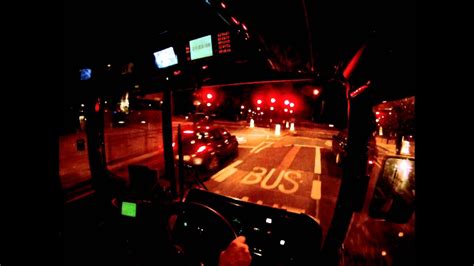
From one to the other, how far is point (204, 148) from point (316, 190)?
4.91 m

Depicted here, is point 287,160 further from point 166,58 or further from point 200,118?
point 166,58

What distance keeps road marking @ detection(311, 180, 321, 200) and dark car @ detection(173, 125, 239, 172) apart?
4.58 meters

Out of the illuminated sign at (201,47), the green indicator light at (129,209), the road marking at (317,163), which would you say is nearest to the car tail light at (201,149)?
the illuminated sign at (201,47)

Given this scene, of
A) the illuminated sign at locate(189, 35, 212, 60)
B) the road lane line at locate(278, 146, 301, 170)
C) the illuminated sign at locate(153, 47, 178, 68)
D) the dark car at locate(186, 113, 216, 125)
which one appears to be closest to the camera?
the illuminated sign at locate(189, 35, 212, 60)

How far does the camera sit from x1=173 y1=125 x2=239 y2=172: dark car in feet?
31.9

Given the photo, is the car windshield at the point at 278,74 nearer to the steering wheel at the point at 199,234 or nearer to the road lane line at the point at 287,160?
the steering wheel at the point at 199,234

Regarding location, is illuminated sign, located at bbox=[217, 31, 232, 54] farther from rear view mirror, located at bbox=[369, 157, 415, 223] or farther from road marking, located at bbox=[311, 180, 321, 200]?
road marking, located at bbox=[311, 180, 321, 200]

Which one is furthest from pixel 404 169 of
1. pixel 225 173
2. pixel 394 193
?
pixel 225 173

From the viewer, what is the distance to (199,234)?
3.12 meters

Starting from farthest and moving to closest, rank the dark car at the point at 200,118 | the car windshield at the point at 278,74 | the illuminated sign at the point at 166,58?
the dark car at the point at 200,118 < the illuminated sign at the point at 166,58 < the car windshield at the point at 278,74

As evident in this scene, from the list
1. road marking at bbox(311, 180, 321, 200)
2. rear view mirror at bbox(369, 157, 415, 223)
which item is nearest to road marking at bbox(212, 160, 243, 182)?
road marking at bbox(311, 180, 321, 200)

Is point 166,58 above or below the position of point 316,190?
above

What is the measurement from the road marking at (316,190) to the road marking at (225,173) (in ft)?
11.9

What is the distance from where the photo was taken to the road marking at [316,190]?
7.81m
